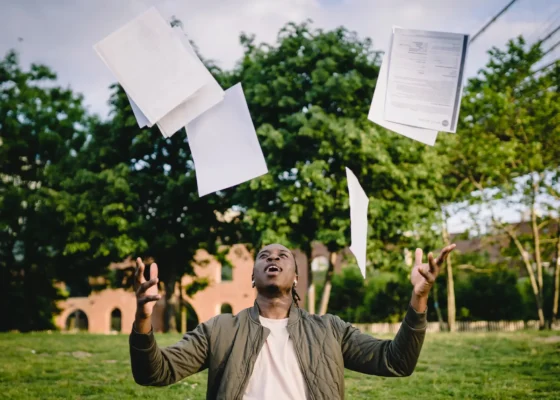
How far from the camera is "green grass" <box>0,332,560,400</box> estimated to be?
Answer: 6539mm

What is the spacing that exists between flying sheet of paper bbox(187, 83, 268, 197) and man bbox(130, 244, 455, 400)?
552 mm

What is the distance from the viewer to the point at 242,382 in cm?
277

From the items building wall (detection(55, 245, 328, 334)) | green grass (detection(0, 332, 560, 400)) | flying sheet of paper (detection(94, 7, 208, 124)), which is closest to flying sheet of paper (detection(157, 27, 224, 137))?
flying sheet of paper (detection(94, 7, 208, 124))

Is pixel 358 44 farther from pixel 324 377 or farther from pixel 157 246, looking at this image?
pixel 324 377

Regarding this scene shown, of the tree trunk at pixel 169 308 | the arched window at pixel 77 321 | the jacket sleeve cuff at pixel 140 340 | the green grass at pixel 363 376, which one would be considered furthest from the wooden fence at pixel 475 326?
the jacket sleeve cuff at pixel 140 340

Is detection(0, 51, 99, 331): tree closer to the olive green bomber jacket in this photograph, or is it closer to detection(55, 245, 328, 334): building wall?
detection(55, 245, 328, 334): building wall

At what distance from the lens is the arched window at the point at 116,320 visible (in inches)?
1658

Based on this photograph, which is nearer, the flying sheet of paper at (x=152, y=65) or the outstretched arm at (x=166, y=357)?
the outstretched arm at (x=166, y=357)

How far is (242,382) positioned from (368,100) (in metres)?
15.4

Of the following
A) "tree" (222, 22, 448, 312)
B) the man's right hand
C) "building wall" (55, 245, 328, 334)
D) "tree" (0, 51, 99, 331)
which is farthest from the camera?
"building wall" (55, 245, 328, 334)

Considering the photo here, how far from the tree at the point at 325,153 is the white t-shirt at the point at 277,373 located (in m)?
12.4

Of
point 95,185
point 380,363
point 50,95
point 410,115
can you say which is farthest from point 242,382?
point 50,95

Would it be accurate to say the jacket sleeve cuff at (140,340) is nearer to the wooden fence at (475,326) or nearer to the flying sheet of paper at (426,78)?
the flying sheet of paper at (426,78)

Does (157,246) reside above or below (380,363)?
above
